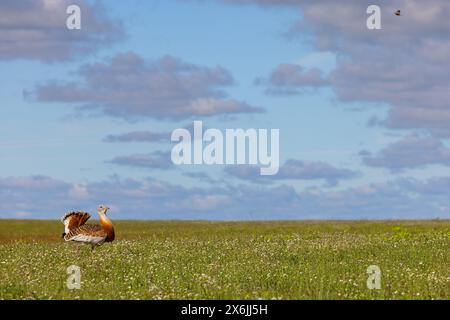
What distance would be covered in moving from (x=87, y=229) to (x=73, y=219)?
4.99 feet

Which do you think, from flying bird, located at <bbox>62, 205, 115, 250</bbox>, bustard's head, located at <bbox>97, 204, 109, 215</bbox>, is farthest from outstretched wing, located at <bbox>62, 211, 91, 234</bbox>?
bustard's head, located at <bbox>97, 204, 109, 215</bbox>

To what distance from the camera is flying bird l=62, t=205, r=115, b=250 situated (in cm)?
2842

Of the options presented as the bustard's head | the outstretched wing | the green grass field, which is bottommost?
the green grass field

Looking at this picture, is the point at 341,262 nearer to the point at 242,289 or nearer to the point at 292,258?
the point at 292,258

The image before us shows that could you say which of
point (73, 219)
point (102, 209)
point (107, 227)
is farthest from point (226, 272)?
point (73, 219)

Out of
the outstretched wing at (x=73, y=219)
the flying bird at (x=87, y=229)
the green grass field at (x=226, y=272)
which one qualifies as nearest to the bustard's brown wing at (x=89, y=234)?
the flying bird at (x=87, y=229)

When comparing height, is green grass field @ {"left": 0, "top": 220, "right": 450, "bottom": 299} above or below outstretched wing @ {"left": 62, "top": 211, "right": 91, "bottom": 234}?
below

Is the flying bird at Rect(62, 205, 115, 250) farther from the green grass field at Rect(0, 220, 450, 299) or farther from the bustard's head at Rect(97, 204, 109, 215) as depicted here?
the green grass field at Rect(0, 220, 450, 299)

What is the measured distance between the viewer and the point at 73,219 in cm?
2991

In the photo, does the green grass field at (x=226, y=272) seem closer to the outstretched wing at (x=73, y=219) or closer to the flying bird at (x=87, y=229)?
the flying bird at (x=87, y=229)
